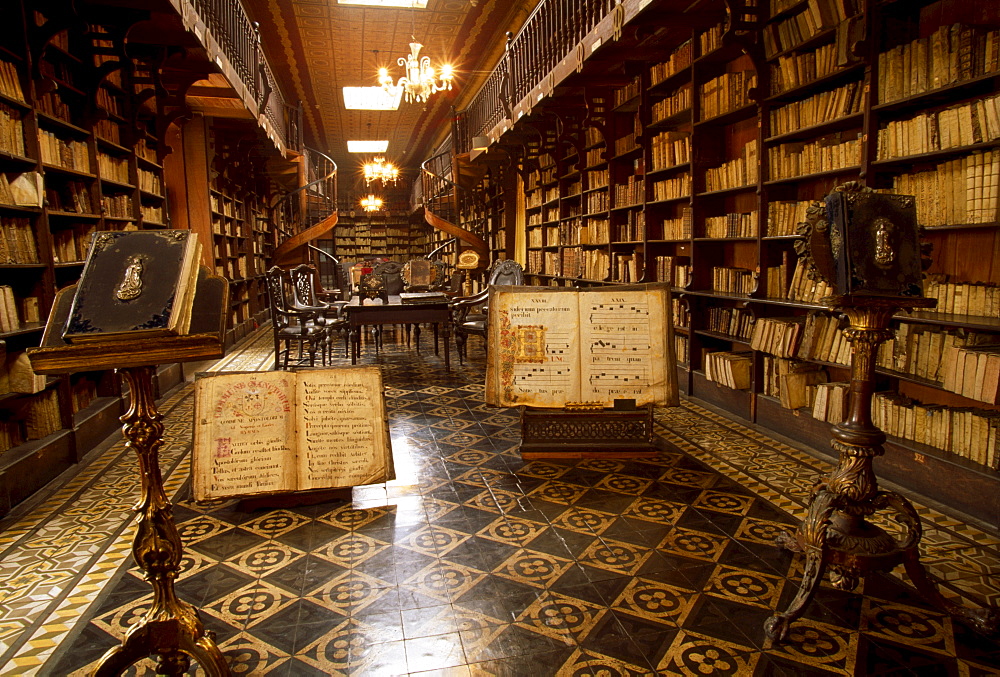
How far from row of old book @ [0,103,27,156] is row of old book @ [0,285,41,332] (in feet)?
2.68

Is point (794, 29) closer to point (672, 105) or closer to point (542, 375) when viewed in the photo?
point (672, 105)

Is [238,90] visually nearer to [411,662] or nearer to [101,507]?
[101,507]

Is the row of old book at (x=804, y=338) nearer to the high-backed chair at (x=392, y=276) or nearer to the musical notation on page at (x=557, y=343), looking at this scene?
the musical notation on page at (x=557, y=343)

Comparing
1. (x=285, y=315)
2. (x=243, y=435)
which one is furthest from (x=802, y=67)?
(x=285, y=315)

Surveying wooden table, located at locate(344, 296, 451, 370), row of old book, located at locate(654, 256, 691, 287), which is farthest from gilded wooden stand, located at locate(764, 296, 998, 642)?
wooden table, located at locate(344, 296, 451, 370)

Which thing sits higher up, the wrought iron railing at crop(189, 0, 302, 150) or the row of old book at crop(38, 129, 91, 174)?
the wrought iron railing at crop(189, 0, 302, 150)

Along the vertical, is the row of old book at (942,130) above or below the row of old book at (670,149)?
below

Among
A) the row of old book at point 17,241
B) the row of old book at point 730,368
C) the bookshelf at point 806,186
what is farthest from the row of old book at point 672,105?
the row of old book at point 17,241

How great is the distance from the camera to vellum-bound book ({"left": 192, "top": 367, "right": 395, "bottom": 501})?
3.19 metres

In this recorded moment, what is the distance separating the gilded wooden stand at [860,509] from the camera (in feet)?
7.05

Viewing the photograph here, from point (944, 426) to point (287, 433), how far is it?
11.1 feet

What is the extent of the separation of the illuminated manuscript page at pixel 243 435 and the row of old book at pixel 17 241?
165 centimetres

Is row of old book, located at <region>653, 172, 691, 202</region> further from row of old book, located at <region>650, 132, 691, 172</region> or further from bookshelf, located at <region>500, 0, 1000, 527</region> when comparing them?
row of old book, located at <region>650, 132, 691, 172</region>

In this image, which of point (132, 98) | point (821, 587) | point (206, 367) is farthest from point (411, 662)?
point (206, 367)
